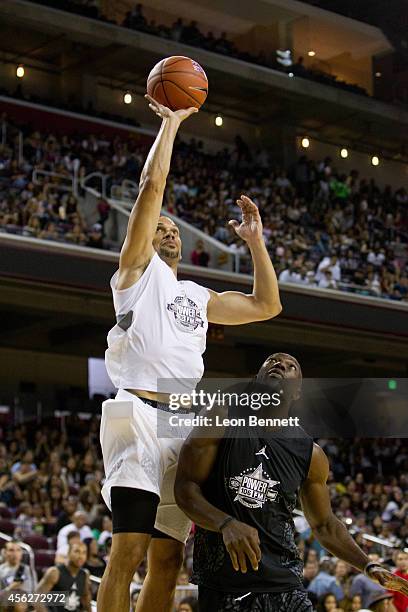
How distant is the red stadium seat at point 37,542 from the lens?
1088cm

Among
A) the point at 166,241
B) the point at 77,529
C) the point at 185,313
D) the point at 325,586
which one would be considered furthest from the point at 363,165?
the point at 185,313

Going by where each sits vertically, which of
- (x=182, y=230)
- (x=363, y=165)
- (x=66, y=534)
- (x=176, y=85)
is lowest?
(x=66, y=534)

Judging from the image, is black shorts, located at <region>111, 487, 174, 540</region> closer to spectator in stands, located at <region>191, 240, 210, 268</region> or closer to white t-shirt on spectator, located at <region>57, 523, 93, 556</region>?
white t-shirt on spectator, located at <region>57, 523, 93, 556</region>

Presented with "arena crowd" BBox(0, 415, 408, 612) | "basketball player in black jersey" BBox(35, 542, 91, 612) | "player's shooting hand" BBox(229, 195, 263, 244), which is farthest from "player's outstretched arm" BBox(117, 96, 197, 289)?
"arena crowd" BBox(0, 415, 408, 612)

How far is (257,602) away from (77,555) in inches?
198

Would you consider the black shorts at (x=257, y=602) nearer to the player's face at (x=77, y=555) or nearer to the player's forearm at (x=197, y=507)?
the player's forearm at (x=197, y=507)

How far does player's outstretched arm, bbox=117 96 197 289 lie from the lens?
390cm

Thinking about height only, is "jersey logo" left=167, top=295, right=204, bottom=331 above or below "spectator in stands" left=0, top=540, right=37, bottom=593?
above

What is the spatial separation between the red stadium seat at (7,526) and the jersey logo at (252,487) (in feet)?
25.5

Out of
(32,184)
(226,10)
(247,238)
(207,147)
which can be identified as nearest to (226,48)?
(226,10)

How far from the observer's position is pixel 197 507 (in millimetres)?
3664

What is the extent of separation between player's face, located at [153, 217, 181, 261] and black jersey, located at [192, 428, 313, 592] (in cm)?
83

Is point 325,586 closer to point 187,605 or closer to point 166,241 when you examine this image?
point 187,605

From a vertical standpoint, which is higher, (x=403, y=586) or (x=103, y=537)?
(x=403, y=586)
